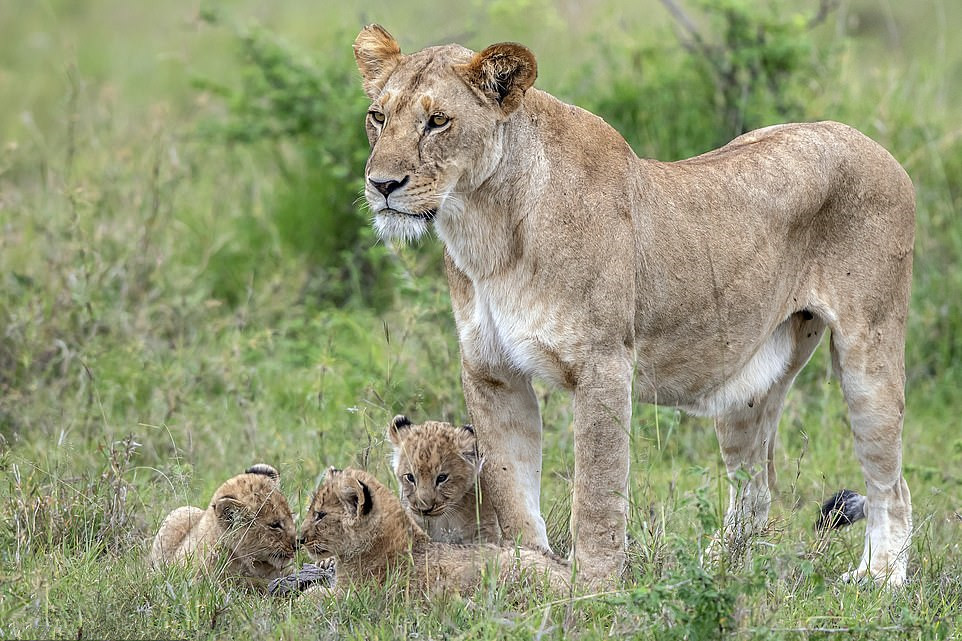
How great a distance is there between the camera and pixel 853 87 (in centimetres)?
882

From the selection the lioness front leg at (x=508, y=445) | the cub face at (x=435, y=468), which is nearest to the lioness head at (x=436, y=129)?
the lioness front leg at (x=508, y=445)

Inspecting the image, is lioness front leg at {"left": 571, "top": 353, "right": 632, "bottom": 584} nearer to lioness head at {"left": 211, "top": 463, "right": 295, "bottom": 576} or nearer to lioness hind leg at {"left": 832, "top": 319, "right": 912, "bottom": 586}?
lioness head at {"left": 211, "top": 463, "right": 295, "bottom": 576}

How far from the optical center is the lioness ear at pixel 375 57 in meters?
4.41

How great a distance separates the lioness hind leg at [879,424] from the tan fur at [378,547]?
1474 mm

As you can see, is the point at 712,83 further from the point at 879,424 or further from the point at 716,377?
the point at 716,377

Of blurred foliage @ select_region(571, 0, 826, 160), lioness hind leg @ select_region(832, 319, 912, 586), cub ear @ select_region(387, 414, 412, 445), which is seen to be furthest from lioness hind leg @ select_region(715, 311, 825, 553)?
blurred foliage @ select_region(571, 0, 826, 160)

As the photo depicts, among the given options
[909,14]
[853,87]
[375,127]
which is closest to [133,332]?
[375,127]

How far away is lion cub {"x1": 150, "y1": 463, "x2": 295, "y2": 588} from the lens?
4.40 metres

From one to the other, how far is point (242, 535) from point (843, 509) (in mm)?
2175

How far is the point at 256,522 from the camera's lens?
4.47 meters

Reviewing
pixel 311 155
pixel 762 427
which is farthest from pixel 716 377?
pixel 311 155

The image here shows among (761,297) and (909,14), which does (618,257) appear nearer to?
(761,297)

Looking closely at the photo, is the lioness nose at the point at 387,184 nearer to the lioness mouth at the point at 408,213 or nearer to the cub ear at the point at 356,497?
the lioness mouth at the point at 408,213

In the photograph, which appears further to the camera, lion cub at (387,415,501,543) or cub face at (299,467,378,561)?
lion cub at (387,415,501,543)
